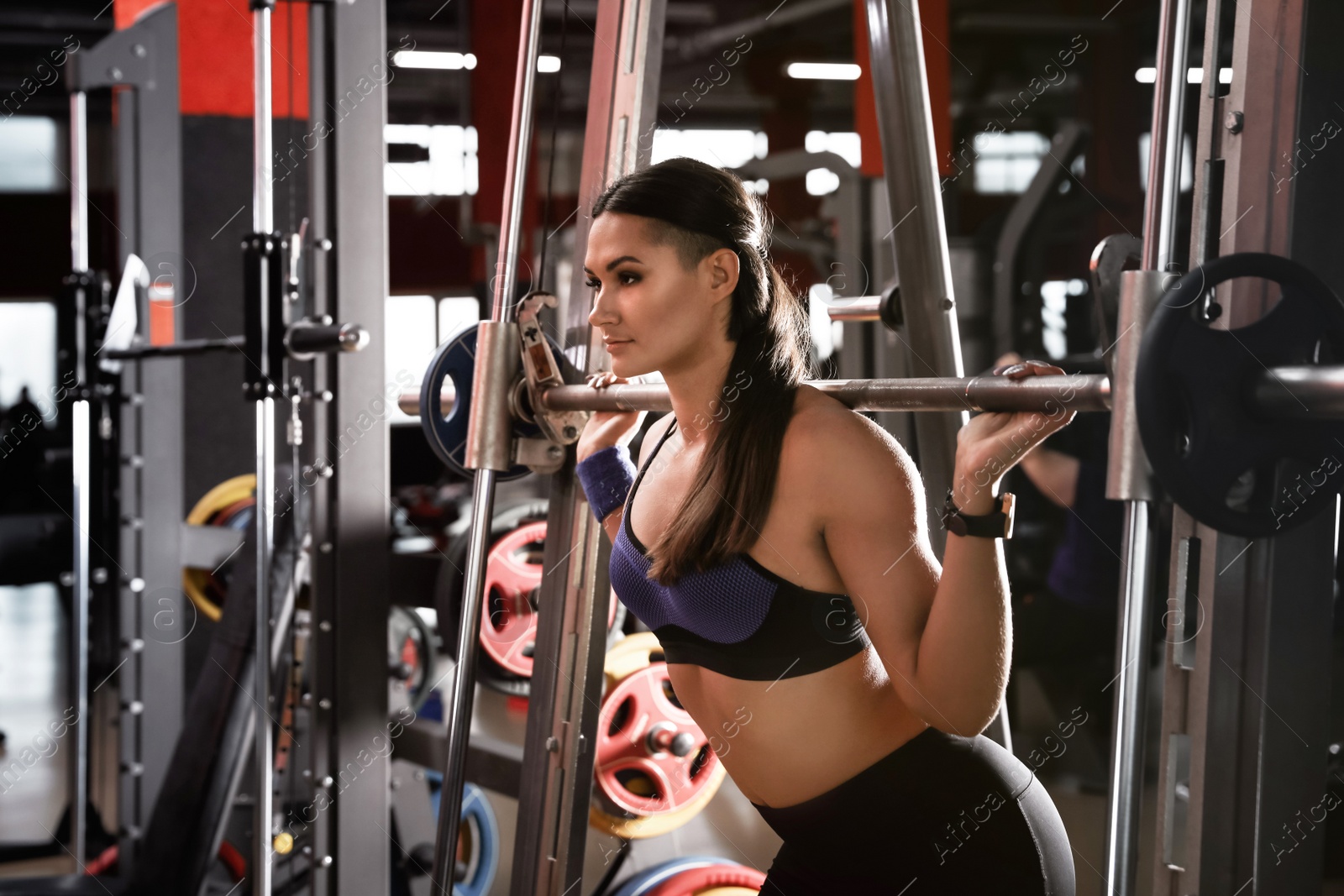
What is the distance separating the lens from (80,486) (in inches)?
115

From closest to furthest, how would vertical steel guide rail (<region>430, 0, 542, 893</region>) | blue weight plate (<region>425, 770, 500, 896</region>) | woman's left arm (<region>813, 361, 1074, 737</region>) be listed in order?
woman's left arm (<region>813, 361, 1074, 737</region>)
vertical steel guide rail (<region>430, 0, 542, 893</region>)
blue weight plate (<region>425, 770, 500, 896</region>)

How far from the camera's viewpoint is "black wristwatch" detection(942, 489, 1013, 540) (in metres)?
1.02

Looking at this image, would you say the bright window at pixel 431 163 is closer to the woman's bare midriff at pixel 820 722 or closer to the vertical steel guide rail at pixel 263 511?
the vertical steel guide rail at pixel 263 511

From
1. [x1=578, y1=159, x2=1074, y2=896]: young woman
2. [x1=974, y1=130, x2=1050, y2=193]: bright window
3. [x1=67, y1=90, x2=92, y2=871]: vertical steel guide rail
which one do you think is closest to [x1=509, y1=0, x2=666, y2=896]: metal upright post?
[x1=578, y1=159, x2=1074, y2=896]: young woman

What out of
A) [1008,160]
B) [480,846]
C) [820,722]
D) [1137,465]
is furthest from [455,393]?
[1008,160]

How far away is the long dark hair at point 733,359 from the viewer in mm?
1326

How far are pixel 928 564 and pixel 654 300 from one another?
481mm

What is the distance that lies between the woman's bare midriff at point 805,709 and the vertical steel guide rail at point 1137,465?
1.57 feet

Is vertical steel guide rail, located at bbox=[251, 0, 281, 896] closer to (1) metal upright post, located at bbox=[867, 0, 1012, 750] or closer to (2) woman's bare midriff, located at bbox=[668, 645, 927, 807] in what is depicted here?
(2) woman's bare midriff, located at bbox=[668, 645, 927, 807]

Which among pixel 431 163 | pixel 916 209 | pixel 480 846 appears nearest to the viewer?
pixel 916 209

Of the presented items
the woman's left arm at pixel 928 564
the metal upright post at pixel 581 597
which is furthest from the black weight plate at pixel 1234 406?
the metal upright post at pixel 581 597

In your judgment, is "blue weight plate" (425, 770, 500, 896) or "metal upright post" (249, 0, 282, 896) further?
"blue weight plate" (425, 770, 500, 896)

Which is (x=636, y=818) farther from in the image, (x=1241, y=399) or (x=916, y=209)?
(x=1241, y=399)

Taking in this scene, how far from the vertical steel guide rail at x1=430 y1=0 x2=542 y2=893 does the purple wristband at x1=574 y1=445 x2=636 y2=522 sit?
0.15 meters
